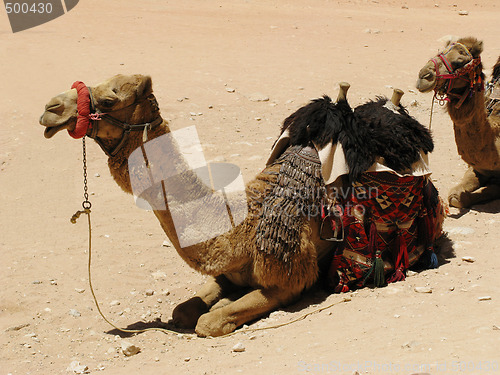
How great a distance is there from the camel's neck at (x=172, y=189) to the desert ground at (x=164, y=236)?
781 millimetres

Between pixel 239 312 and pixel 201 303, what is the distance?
56 cm

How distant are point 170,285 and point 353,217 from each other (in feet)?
7.02

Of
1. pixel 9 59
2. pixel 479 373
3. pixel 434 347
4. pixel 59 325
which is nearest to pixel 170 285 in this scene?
pixel 59 325

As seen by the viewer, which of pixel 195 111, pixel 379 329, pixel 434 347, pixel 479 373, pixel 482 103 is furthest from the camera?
pixel 195 111

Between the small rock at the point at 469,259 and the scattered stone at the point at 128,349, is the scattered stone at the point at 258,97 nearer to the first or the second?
the small rock at the point at 469,259

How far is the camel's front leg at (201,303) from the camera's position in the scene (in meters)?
5.46

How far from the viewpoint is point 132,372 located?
14.9 feet

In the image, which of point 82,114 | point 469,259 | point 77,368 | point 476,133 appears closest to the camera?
point 82,114

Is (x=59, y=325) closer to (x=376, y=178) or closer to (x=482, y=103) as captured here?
(x=376, y=178)

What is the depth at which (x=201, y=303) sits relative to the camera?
18.2 ft

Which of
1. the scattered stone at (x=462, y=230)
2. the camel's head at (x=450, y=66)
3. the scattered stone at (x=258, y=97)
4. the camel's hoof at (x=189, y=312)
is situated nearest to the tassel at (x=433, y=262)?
the scattered stone at (x=462, y=230)


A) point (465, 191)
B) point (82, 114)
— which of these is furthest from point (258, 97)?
point (82, 114)

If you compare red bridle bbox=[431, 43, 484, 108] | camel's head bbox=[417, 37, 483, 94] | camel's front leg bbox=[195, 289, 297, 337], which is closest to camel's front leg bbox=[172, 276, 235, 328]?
camel's front leg bbox=[195, 289, 297, 337]

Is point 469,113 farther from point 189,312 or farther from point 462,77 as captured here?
point 189,312
